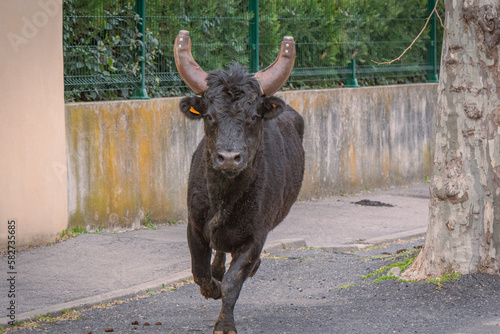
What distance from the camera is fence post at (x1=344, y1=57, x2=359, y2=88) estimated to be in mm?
15609

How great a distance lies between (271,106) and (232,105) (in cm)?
49

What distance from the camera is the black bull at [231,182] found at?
676 cm

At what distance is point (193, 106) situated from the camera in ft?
23.7

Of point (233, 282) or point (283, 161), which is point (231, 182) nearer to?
point (233, 282)

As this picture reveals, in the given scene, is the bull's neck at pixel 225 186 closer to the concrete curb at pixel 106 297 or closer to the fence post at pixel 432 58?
the concrete curb at pixel 106 297

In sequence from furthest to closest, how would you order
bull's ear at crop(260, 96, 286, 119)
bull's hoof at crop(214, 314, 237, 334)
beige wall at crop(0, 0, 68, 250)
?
beige wall at crop(0, 0, 68, 250), bull's ear at crop(260, 96, 286, 119), bull's hoof at crop(214, 314, 237, 334)

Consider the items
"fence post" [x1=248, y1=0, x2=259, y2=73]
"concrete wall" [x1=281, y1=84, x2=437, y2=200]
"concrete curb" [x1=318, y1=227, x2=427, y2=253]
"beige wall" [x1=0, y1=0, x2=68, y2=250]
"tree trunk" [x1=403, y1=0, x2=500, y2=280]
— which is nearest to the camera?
"tree trunk" [x1=403, y1=0, x2=500, y2=280]

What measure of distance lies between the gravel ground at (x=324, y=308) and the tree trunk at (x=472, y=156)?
259mm

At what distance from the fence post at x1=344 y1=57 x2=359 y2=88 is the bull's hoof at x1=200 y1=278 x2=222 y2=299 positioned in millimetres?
8650

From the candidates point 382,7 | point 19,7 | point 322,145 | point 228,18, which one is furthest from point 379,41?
point 19,7

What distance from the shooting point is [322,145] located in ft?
47.9

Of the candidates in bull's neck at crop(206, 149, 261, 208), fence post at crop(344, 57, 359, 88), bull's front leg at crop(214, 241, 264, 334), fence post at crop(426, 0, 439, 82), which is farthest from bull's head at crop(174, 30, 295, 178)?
fence post at crop(426, 0, 439, 82)

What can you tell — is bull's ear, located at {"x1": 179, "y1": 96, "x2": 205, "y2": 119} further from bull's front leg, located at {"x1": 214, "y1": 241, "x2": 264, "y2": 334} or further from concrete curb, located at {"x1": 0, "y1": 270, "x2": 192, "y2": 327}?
concrete curb, located at {"x1": 0, "y1": 270, "x2": 192, "y2": 327}

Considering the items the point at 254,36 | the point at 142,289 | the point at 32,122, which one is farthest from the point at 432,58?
the point at 142,289
